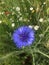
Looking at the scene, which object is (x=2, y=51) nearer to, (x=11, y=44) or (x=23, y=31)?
(x=11, y=44)

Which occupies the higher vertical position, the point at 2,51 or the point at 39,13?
the point at 39,13

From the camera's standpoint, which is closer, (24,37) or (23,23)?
(24,37)

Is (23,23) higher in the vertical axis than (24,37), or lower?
higher

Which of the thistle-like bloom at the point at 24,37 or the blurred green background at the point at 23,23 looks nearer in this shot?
the thistle-like bloom at the point at 24,37

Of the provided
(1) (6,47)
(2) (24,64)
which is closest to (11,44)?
(1) (6,47)

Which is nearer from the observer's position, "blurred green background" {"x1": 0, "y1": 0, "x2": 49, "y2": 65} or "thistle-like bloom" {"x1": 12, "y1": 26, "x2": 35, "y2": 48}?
"thistle-like bloom" {"x1": 12, "y1": 26, "x2": 35, "y2": 48}

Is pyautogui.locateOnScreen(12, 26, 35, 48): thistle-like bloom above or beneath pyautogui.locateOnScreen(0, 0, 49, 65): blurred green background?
beneath

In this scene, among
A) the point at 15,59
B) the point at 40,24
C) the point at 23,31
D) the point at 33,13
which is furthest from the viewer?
the point at 33,13

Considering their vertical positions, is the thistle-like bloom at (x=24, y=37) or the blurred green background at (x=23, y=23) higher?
the blurred green background at (x=23, y=23)
